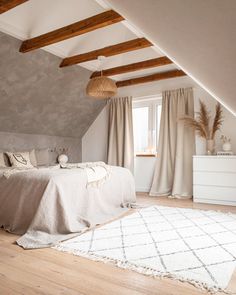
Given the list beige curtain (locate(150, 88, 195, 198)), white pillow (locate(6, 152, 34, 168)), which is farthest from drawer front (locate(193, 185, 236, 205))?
white pillow (locate(6, 152, 34, 168))

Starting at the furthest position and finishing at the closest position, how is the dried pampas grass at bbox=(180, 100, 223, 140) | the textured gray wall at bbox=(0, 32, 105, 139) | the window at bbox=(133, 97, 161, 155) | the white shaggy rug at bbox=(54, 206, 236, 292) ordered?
the window at bbox=(133, 97, 161, 155)
the dried pampas grass at bbox=(180, 100, 223, 140)
the textured gray wall at bbox=(0, 32, 105, 139)
the white shaggy rug at bbox=(54, 206, 236, 292)

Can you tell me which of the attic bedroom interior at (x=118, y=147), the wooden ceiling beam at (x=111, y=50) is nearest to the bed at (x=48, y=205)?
the attic bedroom interior at (x=118, y=147)

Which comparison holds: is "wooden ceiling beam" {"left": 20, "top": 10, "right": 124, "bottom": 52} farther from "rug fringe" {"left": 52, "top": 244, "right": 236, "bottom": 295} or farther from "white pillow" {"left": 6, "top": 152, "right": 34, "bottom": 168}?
"rug fringe" {"left": 52, "top": 244, "right": 236, "bottom": 295}

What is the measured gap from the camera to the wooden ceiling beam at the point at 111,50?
3.39 metres

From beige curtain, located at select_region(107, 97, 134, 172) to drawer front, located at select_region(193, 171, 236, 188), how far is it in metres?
1.60

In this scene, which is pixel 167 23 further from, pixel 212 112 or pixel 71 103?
pixel 71 103

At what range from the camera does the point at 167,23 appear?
48cm

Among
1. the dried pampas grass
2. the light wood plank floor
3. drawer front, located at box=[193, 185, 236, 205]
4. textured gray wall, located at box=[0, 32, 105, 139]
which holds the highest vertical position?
textured gray wall, located at box=[0, 32, 105, 139]

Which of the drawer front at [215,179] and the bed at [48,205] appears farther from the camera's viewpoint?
the drawer front at [215,179]

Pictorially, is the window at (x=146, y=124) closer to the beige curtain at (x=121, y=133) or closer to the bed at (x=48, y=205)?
the beige curtain at (x=121, y=133)

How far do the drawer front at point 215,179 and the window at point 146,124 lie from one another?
133cm

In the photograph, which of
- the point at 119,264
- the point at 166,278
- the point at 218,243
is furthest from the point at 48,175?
the point at 218,243

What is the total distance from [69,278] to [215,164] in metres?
3.12

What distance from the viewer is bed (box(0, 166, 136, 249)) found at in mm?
2416
